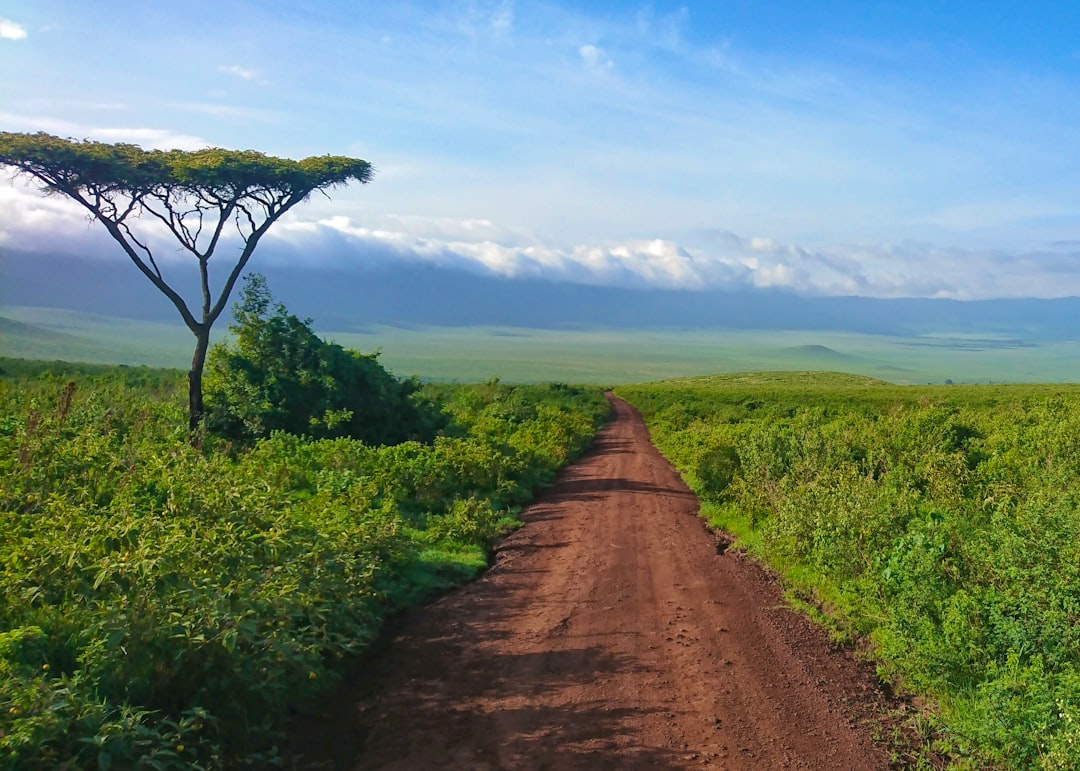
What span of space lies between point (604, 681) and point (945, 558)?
3777mm

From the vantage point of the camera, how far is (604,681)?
6848mm

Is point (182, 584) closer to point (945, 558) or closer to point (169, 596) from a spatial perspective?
point (169, 596)

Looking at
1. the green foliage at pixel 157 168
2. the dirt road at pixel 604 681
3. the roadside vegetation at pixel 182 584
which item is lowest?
the dirt road at pixel 604 681

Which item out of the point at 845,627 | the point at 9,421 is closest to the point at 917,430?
the point at 845,627

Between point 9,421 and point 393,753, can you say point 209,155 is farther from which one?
point 393,753

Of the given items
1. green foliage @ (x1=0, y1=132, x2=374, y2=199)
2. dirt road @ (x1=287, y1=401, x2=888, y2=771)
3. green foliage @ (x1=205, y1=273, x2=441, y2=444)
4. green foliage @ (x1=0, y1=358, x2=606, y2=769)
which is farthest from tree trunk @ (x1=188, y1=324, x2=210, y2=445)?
dirt road @ (x1=287, y1=401, x2=888, y2=771)

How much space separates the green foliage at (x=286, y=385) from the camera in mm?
18891

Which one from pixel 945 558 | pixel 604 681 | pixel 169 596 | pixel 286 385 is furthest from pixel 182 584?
pixel 286 385

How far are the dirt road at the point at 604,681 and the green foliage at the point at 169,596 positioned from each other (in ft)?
2.00

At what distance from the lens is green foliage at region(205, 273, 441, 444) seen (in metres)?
18.9

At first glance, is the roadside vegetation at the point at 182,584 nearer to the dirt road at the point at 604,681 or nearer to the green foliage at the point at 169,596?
the green foliage at the point at 169,596

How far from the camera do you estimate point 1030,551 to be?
23.7 ft

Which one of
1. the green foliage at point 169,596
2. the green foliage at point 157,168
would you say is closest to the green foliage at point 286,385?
the green foliage at point 157,168

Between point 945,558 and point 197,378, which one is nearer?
point 945,558
